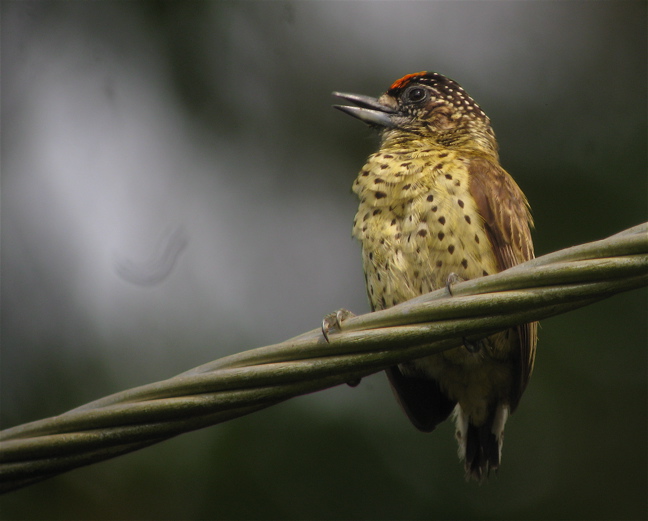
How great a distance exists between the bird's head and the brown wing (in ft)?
1.89

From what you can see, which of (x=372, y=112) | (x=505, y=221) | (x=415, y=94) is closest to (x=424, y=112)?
(x=415, y=94)

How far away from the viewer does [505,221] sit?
3863 mm

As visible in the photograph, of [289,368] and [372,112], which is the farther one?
[372,112]

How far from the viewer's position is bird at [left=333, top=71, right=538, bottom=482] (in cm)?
369

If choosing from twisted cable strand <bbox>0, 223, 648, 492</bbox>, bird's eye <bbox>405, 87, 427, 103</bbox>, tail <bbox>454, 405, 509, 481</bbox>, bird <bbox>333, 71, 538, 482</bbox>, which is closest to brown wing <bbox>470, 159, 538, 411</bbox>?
bird <bbox>333, 71, 538, 482</bbox>

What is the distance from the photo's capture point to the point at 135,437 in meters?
2.34

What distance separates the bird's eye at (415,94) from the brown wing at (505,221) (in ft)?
2.88

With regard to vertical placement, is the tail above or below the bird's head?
below

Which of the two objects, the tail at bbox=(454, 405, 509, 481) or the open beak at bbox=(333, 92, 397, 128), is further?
the open beak at bbox=(333, 92, 397, 128)

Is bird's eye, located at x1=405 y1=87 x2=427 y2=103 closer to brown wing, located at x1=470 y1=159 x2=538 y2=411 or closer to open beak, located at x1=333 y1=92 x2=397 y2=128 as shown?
open beak, located at x1=333 y1=92 x2=397 y2=128

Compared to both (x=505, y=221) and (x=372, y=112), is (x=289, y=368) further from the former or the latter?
(x=372, y=112)

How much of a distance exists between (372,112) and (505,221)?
50.2 inches

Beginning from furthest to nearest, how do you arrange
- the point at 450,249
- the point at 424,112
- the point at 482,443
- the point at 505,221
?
the point at 424,112, the point at 482,443, the point at 505,221, the point at 450,249

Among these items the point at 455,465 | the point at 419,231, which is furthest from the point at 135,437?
the point at 455,465
